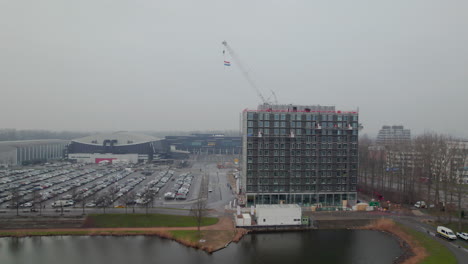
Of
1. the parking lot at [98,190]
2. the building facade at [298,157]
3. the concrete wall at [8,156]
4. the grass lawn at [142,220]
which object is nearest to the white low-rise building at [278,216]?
the grass lawn at [142,220]

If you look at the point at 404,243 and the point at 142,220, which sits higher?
the point at 142,220

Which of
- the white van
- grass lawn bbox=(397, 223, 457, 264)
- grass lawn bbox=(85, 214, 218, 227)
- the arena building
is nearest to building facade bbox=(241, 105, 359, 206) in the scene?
grass lawn bbox=(85, 214, 218, 227)

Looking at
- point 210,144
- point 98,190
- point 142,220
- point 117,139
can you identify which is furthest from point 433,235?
point 210,144

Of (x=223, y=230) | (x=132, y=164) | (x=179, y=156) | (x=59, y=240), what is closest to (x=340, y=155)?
(x=223, y=230)

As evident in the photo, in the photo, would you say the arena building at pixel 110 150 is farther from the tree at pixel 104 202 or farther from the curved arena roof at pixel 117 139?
the tree at pixel 104 202

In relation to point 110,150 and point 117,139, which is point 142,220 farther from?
point 117,139
